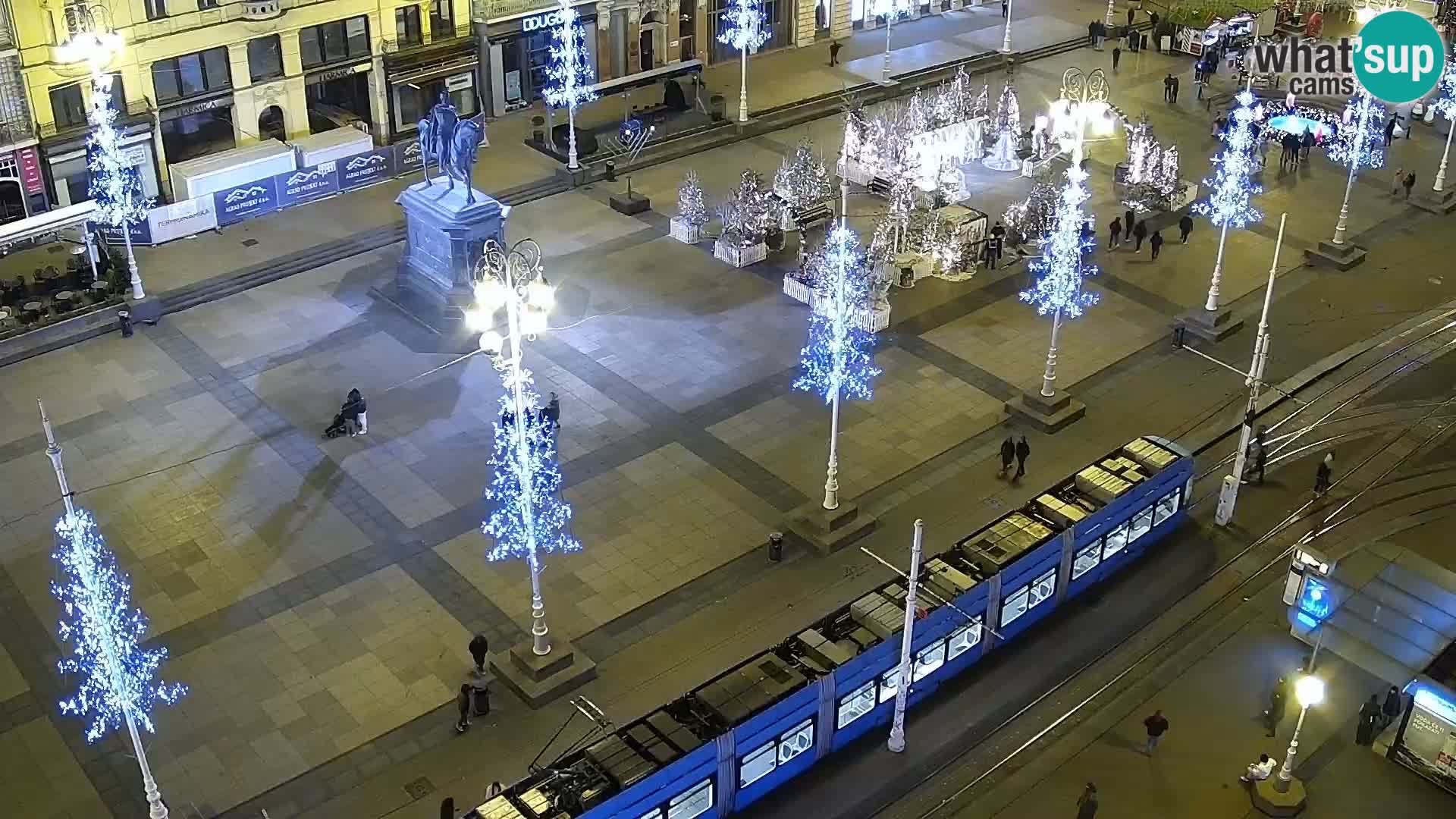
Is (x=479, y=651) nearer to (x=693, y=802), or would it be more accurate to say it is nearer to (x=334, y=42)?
(x=693, y=802)

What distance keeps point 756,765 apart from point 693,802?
1.59 metres

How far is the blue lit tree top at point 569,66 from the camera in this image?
5509 cm

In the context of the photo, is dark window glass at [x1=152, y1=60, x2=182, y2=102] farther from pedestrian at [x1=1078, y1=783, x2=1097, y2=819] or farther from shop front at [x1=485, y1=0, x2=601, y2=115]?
pedestrian at [x1=1078, y1=783, x2=1097, y2=819]

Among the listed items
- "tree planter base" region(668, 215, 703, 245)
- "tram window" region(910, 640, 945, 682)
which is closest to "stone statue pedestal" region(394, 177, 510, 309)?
"tree planter base" region(668, 215, 703, 245)

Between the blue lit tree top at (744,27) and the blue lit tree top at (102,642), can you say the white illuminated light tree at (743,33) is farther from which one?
the blue lit tree top at (102,642)

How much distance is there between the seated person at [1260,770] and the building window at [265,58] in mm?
41411

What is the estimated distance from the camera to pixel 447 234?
44.5 m

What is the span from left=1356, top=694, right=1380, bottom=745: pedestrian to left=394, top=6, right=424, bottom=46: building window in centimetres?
4235

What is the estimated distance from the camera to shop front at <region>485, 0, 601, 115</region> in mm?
59469

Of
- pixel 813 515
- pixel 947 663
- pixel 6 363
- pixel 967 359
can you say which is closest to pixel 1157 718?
pixel 947 663

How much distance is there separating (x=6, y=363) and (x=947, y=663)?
96.2ft

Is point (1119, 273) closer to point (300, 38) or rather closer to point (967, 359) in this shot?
point (967, 359)

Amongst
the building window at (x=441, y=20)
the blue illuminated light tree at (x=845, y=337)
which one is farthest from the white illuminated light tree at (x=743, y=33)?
the blue illuminated light tree at (x=845, y=337)

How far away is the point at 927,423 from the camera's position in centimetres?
4075
